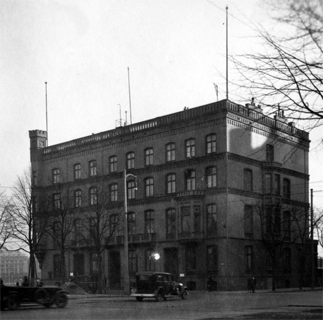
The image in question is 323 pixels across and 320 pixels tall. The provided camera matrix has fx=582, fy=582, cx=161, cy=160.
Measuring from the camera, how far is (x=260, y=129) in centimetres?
5181

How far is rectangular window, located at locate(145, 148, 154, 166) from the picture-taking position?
54.4m

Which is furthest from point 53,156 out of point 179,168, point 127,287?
point 127,287

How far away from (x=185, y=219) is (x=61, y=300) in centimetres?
2486

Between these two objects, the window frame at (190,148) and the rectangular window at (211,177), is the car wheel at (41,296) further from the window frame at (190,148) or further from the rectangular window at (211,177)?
the window frame at (190,148)

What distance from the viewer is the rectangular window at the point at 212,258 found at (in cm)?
4791

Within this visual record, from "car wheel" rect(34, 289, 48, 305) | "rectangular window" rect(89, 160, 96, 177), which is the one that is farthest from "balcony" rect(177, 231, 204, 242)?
"car wheel" rect(34, 289, 48, 305)

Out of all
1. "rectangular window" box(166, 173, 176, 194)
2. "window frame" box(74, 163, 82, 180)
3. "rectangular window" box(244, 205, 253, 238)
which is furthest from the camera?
"window frame" box(74, 163, 82, 180)

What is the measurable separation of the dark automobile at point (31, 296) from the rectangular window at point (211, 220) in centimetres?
2405

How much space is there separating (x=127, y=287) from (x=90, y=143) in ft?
82.1

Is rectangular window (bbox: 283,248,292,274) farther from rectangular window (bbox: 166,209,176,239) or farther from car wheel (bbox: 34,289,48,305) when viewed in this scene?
car wheel (bbox: 34,289,48,305)

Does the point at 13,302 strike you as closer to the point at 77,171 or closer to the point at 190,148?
the point at 190,148

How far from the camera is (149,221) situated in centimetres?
5378

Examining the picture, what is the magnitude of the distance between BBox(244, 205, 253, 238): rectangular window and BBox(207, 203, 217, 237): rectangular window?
2.96 m

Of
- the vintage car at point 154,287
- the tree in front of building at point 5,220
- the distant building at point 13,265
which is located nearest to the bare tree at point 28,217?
the tree in front of building at point 5,220
